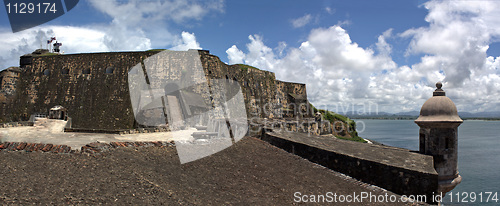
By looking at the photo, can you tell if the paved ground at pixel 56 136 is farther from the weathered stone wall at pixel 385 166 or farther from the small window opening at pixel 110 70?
the small window opening at pixel 110 70

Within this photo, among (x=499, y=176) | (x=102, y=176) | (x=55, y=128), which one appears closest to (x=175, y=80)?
(x=55, y=128)

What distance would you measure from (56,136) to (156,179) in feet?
21.6

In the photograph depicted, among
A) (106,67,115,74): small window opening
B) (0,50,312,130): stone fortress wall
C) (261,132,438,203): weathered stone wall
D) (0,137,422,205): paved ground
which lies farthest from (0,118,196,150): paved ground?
(106,67,115,74): small window opening

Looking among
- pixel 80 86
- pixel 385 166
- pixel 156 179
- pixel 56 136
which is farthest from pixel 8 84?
pixel 385 166

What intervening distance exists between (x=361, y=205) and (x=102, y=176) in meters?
5.36

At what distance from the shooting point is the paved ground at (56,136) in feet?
29.2

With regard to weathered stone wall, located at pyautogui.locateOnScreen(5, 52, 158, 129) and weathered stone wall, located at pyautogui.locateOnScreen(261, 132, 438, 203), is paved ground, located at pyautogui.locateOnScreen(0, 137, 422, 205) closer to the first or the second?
weathered stone wall, located at pyautogui.locateOnScreen(261, 132, 438, 203)

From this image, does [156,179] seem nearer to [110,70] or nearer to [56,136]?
[56,136]

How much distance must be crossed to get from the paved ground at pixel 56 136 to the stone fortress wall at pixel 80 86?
922cm

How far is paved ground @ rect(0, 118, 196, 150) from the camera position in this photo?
891cm

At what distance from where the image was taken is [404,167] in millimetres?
7746

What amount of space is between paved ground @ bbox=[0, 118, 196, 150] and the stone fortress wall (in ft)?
30.3

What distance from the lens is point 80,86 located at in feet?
78.9

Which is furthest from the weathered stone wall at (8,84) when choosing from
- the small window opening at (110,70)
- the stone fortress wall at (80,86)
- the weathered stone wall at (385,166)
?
the weathered stone wall at (385,166)
